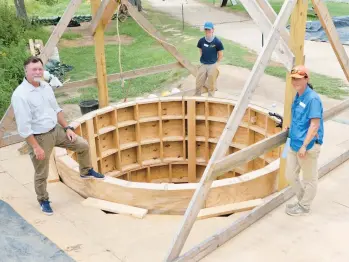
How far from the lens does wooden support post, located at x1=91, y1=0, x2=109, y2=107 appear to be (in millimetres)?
7657

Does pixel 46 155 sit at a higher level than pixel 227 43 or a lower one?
higher

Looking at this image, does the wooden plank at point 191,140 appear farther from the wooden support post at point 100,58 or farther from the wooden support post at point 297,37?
the wooden support post at point 297,37

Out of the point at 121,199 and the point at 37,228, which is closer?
the point at 37,228

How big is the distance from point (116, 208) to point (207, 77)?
14.3 feet

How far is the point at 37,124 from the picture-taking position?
4781 millimetres

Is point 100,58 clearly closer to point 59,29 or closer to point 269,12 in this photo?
point 59,29

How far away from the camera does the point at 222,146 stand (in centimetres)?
419

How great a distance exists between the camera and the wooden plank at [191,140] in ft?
26.6

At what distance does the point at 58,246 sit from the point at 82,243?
240 mm

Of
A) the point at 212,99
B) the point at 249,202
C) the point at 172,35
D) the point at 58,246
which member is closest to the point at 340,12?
the point at 172,35

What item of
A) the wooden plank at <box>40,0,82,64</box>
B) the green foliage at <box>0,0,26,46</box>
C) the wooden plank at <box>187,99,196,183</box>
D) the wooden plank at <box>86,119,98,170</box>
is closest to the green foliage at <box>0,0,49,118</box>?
the green foliage at <box>0,0,26,46</box>

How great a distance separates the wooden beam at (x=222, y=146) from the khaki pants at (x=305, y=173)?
3.08 feet

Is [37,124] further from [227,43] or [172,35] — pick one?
[172,35]

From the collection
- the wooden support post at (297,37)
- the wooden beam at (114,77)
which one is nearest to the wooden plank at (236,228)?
the wooden support post at (297,37)
